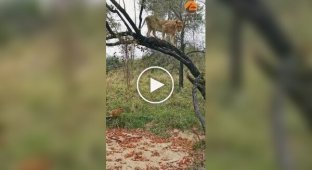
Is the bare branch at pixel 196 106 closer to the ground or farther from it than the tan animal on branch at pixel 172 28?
closer to the ground

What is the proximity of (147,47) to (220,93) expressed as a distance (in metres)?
0.45

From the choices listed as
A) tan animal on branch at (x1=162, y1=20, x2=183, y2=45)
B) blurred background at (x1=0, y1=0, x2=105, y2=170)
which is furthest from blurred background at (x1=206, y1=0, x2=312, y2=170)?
blurred background at (x1=0, y1=0, x2=105, y2=170)

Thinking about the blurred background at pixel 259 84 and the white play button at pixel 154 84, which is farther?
the white play button at pixel 154 84

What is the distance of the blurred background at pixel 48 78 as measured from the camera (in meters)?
1.98

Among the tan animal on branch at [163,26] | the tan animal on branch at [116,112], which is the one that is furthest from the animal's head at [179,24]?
the tan animal on branch at [116,112]

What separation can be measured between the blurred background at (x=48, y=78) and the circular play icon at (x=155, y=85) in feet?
0.76

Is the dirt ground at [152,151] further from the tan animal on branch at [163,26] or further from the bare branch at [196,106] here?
the tan animal on branch at [163,26]

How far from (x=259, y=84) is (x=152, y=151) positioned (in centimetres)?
65

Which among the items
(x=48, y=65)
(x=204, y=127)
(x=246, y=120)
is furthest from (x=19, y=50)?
(x=246, y=120)

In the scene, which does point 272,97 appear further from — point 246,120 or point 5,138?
point 5,138

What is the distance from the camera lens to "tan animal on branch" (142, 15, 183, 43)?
2.11m

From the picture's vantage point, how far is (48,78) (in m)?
2.00

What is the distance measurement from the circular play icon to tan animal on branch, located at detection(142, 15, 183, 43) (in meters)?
0.19

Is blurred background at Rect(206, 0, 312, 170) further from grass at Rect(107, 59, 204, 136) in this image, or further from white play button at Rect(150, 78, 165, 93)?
white play button at Rect(150, 78, 165, 93)
